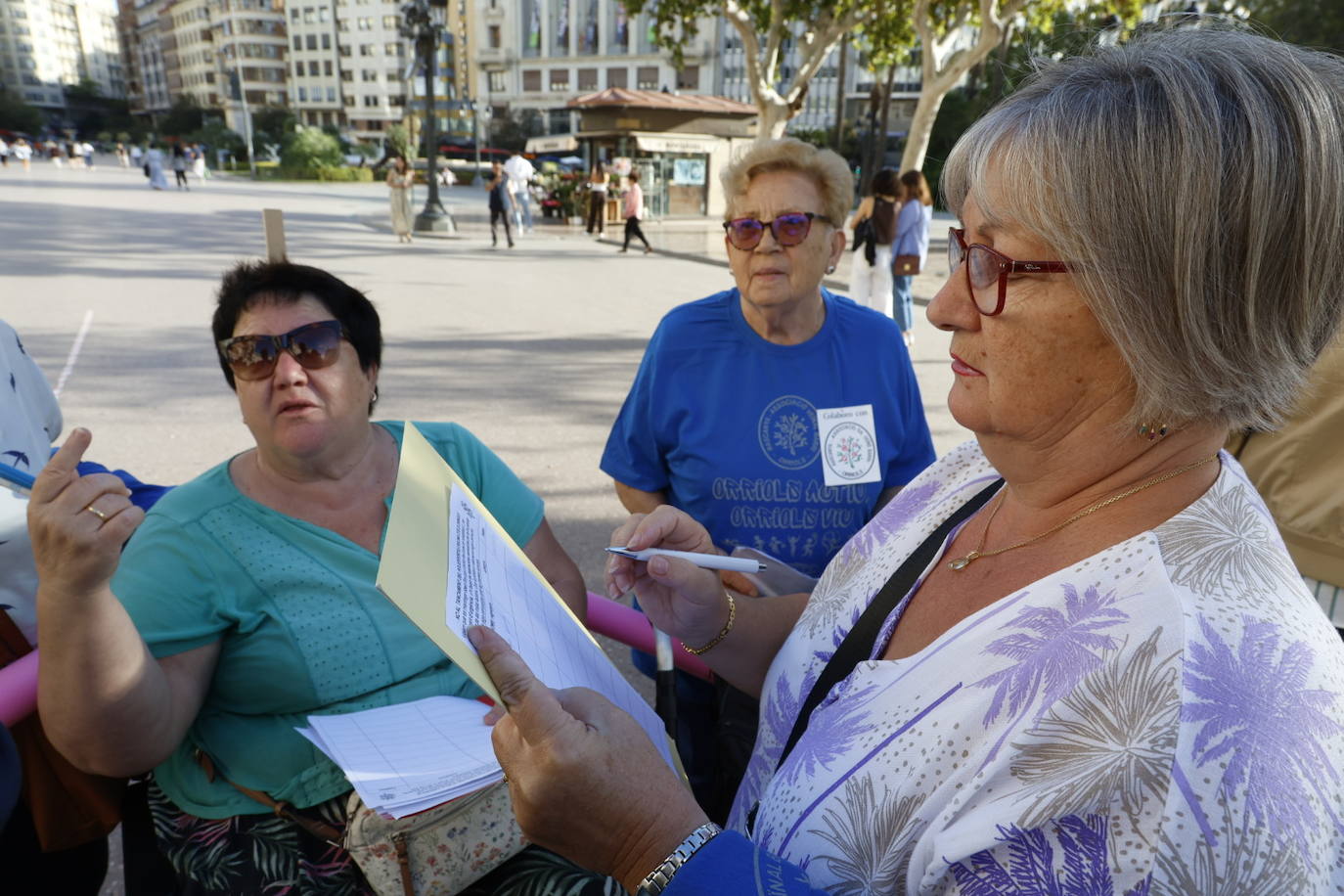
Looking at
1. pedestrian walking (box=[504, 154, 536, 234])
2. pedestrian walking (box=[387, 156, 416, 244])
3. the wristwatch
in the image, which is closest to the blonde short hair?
the wristwatch

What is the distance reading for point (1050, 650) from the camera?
3.08ft

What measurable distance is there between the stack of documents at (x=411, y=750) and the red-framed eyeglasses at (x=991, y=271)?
1068mm

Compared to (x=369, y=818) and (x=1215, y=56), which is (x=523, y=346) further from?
(x=1215, y=56)

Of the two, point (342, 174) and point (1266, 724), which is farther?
point (342, 174)

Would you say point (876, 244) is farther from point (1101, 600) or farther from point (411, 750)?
point (1101, 600)

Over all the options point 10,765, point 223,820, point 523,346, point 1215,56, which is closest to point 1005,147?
point 1215,56

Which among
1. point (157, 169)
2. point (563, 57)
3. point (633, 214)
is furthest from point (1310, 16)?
point (563, 57)

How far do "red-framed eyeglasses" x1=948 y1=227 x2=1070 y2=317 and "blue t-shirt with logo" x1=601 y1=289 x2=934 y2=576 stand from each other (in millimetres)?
1275

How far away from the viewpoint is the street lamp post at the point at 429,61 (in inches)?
703

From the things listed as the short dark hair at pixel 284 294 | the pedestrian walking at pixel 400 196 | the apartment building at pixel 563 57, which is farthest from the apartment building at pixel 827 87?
the short dark hair at pixel 284 294

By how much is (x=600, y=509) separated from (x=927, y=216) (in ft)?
19.7

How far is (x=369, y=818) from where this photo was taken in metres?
1.47

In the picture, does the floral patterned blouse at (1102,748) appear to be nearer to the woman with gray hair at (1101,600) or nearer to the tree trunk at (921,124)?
the woman with gray hair at (1101,600)

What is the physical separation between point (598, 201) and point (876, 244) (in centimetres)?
1237
